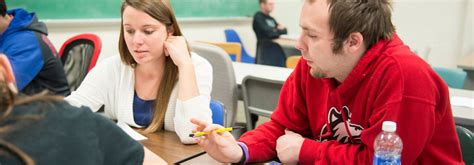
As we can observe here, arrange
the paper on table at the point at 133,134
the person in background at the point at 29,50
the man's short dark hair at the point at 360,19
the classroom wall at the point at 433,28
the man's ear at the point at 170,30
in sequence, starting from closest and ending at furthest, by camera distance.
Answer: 1. the man's short dark hair at the point at 360,19
2. the paper on table at the point at 133,134
3. the man's ear at the point at 170,30
4. the person in background at the point at 29,50
5. the classroom wall at the point at 433,28

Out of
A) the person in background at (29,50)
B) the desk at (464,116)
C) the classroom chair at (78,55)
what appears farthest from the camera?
the classroom chair at (78,55)

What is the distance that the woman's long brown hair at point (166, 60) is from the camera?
192 centimetres

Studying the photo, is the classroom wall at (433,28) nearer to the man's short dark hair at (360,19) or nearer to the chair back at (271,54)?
the chair back at (271,54)

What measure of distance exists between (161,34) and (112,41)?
331 cm

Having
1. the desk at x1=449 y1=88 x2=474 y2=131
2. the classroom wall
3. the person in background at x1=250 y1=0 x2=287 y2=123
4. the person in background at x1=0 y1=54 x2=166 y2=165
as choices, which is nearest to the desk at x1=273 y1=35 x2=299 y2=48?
Result: the person in background at x1=250 y1=0 x2=287 y2=123

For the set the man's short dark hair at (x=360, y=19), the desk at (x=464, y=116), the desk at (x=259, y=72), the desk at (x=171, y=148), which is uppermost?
the man's short dark hair at (x=360, y=19)

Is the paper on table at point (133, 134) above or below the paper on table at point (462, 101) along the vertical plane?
above

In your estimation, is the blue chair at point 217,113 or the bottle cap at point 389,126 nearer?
the bottle cap at point 389,126

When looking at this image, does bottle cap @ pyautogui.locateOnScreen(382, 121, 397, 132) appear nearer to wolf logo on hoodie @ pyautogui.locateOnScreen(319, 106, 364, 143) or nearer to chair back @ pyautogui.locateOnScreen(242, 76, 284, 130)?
wolf logo on hoodie @ pyautogui.locateOnScreen(319, 106, 364, 143)

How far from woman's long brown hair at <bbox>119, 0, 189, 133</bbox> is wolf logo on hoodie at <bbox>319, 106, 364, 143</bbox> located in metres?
0.74

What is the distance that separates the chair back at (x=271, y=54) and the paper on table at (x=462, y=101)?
2.37m

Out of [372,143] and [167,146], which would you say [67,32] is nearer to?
[167,146]

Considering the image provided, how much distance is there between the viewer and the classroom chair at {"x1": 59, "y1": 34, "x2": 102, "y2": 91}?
116 inches

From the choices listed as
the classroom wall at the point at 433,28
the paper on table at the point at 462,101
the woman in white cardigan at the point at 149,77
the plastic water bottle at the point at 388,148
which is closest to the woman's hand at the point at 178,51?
the woman in white cardigan at the point at 149,77
